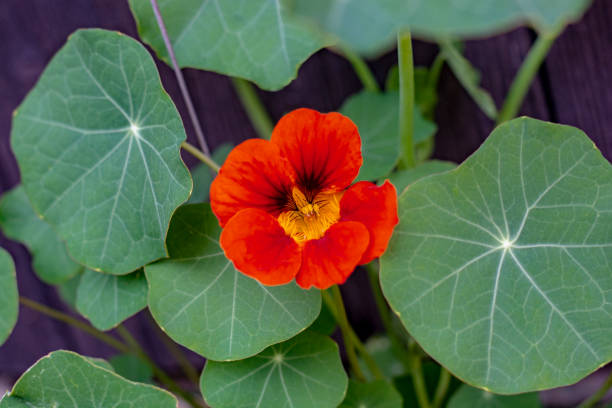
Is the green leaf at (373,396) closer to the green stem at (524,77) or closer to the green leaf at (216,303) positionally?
the green leaf at (216,303)

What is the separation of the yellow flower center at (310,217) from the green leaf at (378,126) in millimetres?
190

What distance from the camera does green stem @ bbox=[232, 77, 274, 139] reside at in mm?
1069

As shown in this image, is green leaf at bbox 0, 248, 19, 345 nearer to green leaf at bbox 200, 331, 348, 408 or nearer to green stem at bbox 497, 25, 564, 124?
green leaf at bbox 200, 331, 348, 408

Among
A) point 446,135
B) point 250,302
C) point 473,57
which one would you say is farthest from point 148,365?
point 473,57

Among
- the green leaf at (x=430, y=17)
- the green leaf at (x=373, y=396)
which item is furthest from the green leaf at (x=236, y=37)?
the green leaf at (x=373, y=396)

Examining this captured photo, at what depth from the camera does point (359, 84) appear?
1.09m

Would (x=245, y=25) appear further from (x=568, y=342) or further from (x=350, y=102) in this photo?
(x=568, y=342)

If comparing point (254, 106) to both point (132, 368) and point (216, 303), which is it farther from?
point (132, 368)

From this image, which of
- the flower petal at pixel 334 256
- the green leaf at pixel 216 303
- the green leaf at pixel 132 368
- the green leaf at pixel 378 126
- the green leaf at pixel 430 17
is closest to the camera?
the green leaf at pixel 430 17

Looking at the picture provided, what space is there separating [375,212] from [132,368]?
2.67 feet

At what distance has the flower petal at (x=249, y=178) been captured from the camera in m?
0.58

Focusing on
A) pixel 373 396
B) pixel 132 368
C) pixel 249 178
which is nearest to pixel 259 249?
pixel 249 178

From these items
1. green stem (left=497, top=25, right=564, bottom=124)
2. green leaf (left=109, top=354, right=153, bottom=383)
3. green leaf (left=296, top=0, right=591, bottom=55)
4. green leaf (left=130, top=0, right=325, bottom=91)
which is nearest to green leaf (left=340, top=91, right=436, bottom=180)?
green stem (left=497, top=25, right=564, bottom=124)

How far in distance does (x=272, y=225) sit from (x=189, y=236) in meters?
0.20
